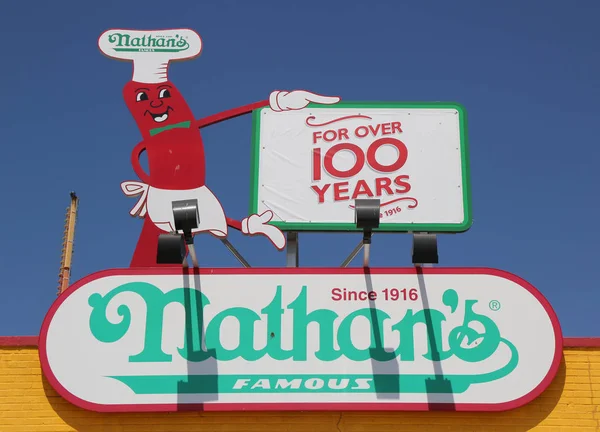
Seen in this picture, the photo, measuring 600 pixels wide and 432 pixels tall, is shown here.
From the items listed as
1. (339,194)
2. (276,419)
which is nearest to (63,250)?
(339,194)

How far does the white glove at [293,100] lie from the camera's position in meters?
12.1

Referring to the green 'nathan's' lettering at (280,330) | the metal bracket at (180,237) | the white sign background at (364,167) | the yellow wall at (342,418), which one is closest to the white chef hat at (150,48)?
→ the white sign background at (364,167)

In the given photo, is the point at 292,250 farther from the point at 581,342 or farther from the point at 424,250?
the point at 581,342

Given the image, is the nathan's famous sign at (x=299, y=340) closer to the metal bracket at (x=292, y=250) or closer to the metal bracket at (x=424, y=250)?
the metal bracket at (x=424, y=250)

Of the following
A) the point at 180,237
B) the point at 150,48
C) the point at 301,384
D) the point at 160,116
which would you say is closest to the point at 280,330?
the point at 301,384

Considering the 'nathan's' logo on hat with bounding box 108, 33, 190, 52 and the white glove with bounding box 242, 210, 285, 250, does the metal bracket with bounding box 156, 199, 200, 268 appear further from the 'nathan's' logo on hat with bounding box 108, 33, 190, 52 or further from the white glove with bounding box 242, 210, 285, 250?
the 'nathan's' logo on hat with bounding box 108, 33, 190, 52

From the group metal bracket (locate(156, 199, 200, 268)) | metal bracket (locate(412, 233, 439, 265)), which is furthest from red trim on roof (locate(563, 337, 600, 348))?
metal bracket (locate(156, 199, 200, 268))

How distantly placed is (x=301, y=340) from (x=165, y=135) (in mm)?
4330

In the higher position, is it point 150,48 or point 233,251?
point 150,48

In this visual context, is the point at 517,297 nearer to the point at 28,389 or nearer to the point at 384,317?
the point at 384,317

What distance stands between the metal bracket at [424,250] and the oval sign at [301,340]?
1.37ft

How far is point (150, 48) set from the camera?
40.6 feet

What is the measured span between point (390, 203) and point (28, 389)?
17.7 feet

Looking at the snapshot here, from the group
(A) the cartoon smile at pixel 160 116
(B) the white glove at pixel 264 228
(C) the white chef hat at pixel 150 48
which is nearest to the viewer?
(B) the white glove at pixel 264 228
